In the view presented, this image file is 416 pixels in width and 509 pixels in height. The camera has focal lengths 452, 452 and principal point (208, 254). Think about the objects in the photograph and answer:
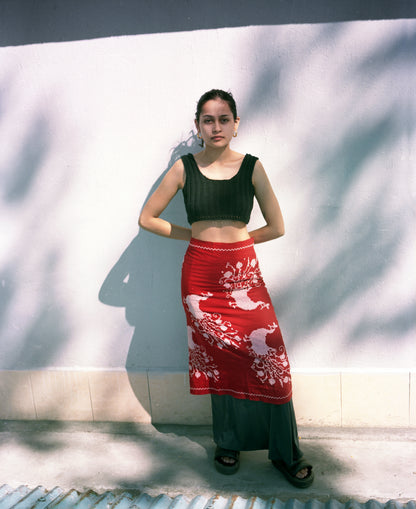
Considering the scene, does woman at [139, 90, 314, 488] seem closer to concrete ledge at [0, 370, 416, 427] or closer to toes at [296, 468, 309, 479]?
toes at [296, 468, 309, 479]

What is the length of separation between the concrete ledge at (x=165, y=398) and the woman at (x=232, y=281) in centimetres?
52

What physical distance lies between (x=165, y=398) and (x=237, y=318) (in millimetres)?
1018

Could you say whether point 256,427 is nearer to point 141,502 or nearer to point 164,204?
point 141,502

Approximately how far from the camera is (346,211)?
2797 millimetres

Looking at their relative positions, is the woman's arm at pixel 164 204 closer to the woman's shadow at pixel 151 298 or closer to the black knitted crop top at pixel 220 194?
the black knitted crop top at pixel 220 194

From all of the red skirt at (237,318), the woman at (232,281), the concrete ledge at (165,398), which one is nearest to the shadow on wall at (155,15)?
the woman at (232,281)

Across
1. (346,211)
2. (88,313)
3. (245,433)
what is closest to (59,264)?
(88,313)

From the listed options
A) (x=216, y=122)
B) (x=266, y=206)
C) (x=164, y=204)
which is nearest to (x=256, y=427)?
(x=266, y=206)

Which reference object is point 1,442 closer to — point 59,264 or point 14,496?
point 14,496

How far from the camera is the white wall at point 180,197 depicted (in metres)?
2.69

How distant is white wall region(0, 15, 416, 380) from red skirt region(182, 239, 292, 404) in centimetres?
48

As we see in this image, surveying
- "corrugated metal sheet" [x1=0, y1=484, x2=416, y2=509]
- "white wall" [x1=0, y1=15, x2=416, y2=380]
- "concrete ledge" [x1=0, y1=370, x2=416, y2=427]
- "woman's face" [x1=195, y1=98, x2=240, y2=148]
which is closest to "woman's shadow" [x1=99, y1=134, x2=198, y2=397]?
"white wall" [x1=0, y1=15, x2=416, y2=380]

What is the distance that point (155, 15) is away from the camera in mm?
2725

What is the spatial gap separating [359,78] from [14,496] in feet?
9.61
